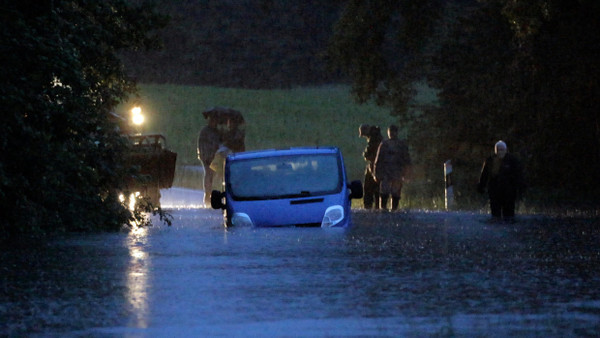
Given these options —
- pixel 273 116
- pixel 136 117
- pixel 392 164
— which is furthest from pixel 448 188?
pixel 273 116

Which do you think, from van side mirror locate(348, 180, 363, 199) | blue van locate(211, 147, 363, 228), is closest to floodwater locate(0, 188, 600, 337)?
blue van locate(211, 147, 363, 228)

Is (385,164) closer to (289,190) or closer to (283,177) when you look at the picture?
(283,177)

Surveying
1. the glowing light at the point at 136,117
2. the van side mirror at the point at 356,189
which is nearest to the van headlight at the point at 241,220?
the van side mirror at the point at 356,189

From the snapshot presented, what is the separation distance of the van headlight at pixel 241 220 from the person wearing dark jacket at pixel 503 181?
6348 mm

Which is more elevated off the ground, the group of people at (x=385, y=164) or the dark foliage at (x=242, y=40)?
the dark foliage at (x=242, y=40)

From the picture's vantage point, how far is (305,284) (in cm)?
1348

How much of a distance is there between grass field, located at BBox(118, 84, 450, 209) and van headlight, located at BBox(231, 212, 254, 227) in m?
70.1

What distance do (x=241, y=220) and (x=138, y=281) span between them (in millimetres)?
7810

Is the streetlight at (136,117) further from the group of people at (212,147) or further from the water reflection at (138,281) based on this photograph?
the water reflection at (138,281)

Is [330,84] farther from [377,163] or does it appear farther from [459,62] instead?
[377,163]

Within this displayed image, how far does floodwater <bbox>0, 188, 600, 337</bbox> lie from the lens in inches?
412

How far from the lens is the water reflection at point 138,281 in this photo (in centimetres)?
1102

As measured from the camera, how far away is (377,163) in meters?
32.6

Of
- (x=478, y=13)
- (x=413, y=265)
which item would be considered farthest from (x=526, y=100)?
(x=413, y=265)
